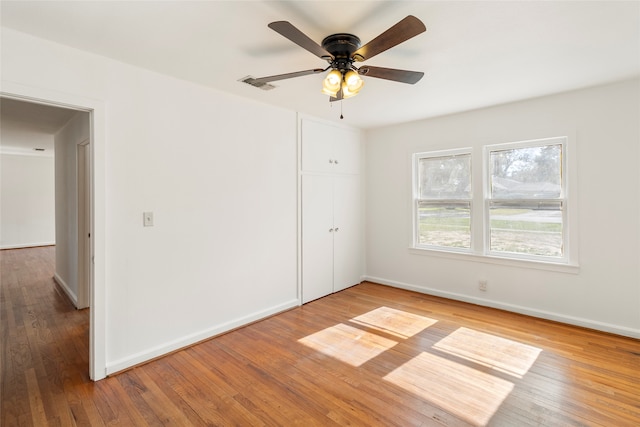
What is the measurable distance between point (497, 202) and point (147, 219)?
384cm

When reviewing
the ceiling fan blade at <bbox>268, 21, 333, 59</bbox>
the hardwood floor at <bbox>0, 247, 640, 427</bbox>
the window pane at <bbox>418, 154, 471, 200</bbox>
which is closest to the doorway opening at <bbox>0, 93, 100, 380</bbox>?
the hardwood floor at <bbox>0, 247, 640, 427</bbox>

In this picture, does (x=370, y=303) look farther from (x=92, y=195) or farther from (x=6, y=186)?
(x=6, y=186)

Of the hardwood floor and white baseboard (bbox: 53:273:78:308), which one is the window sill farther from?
white baseboard (bbox: 53:273:78:308)

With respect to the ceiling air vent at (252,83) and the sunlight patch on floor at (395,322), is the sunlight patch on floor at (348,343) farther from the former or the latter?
the ceiling air vent at (252,83)

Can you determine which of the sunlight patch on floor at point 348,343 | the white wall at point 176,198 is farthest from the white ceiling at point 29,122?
the sunlight patch on floor at point 348,343

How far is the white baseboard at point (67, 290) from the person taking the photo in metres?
3.96

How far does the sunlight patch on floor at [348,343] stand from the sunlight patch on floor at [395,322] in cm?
19

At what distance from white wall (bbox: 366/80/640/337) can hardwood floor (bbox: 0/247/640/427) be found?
266mm

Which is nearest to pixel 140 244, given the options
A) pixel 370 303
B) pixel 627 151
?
pixel 370 303

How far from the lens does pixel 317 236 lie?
4289 mm

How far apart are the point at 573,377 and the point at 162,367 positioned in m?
3.21

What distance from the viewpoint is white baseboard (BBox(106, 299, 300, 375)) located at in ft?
8.27

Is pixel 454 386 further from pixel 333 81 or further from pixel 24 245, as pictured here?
pixel 24 245

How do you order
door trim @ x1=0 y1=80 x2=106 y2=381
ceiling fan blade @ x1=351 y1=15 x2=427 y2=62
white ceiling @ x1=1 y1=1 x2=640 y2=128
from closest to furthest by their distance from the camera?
ceiling fan blade @ x1=351 y1=15 x2=427 y2=62 < white ceiling @ x1=1 y1=1 x2=640 y2=128 < door trim @ x1=0 y1=80 x2=106 y2=381
